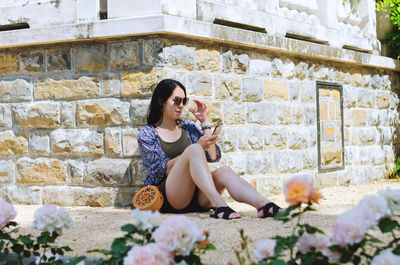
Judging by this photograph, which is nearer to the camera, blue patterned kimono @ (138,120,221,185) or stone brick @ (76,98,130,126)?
blue patterned kimono @ (138,120,221,185)

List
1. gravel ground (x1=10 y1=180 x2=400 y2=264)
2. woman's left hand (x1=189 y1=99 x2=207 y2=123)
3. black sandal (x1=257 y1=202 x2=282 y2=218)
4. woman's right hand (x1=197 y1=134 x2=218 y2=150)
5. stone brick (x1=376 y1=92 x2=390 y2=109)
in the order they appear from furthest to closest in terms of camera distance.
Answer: stone brick (x1=376 y1=92 x2=390 y2=109), woman's left hand (x1=189 y1=99 x2=207 y2=123), woman's right hand (x1=197 y1=134 x2=218 y2=150), black sandal (x1=257 y1=202 x2=282 y2=218), gravel ground (x1=10 y1=180 x2=400 y2=264)

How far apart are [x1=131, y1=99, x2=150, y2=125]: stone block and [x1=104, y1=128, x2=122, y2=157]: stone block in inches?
7.9

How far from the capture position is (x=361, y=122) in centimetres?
780

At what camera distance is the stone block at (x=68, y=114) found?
5406mm

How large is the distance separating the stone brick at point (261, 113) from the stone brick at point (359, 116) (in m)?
1.90

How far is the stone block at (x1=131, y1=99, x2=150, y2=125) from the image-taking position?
5091 millimetres

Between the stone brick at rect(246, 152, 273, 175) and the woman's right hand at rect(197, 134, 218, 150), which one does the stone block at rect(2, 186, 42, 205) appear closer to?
the woman's right hand at rect(197, 134, 218, 150)

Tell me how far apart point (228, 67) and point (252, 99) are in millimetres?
488

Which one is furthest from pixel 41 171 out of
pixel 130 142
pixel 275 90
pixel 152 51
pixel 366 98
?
pixel 366 98

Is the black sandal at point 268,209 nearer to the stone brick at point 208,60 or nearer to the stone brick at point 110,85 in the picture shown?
the stone brick at point 208,60

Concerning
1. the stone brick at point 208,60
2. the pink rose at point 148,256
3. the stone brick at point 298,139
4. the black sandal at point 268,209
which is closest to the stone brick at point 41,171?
the stone brick at point 208,60

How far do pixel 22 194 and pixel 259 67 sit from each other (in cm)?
270

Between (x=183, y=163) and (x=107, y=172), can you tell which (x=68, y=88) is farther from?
(x=183, y=163)

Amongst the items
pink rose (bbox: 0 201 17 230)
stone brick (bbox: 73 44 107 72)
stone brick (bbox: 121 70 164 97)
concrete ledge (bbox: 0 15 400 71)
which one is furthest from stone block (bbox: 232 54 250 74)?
pink rose (bbox: 0 201 17 230)
